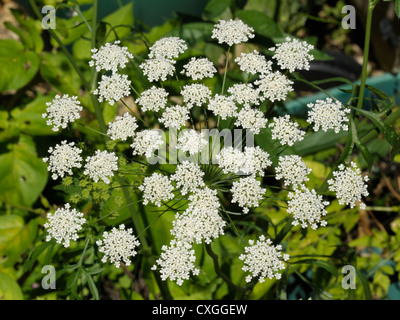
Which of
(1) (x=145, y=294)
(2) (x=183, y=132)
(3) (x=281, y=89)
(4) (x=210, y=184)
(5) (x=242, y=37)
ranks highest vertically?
(5) (x=242, y=37)

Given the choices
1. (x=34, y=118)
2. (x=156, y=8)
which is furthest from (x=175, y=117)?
(x=156, y=8)

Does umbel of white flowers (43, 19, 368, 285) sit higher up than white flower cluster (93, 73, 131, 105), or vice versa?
white flower cluster (93, 73, 131, 105)

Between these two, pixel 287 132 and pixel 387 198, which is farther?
pixel 387 198

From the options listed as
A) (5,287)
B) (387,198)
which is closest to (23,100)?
(5,287)

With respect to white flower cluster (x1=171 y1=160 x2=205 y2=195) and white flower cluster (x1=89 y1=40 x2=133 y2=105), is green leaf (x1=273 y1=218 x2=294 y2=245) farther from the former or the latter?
white flower cluster (x1=89 y1=40 x2=133 y2=105)

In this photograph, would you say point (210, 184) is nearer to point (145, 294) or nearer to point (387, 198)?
point (145, 294)

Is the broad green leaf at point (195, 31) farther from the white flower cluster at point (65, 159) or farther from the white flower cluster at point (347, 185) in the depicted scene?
the white flower cluster at point (347, 185)

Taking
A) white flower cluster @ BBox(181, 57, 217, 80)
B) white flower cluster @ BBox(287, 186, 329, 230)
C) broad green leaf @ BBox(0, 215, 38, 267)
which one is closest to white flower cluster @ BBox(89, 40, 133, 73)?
white flower cluster @ BBox(181, 57, 217, 80)
